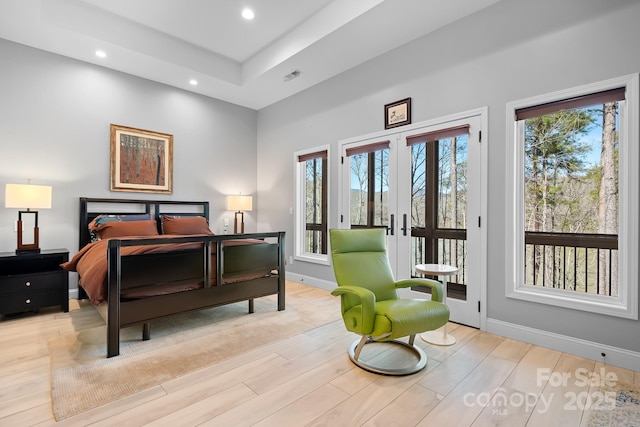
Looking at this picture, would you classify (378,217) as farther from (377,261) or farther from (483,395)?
(483,395)

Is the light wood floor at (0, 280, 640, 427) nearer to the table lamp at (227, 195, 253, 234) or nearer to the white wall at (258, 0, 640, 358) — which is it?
the white wall at (258, 0, 640, 358)

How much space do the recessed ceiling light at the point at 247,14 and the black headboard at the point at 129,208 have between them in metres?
2.90

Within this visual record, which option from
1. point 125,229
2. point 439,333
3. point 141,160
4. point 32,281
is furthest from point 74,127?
point 439,333

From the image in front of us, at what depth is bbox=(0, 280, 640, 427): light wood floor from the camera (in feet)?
5.55

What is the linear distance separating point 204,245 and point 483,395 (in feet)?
8.27

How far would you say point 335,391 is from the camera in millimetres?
1952

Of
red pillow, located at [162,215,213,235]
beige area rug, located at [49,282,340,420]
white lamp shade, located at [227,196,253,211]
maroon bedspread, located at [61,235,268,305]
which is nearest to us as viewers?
beige area rug, located at [49,282,340,420]

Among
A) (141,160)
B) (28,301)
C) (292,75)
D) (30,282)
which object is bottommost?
(28,301)

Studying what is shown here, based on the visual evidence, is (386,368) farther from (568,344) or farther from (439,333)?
(568,344)

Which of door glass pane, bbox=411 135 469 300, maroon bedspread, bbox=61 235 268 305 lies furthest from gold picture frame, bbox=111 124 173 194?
door glass pane, bbox=411 135 469 300

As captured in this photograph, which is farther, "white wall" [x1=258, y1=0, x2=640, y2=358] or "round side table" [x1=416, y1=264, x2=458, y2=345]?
"round side table" [x1=416, y1=264, x2=458, y2=345]

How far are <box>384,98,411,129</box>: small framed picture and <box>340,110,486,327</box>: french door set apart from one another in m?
0.10

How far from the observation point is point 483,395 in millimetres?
1920

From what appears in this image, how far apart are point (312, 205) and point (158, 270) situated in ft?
9.34
